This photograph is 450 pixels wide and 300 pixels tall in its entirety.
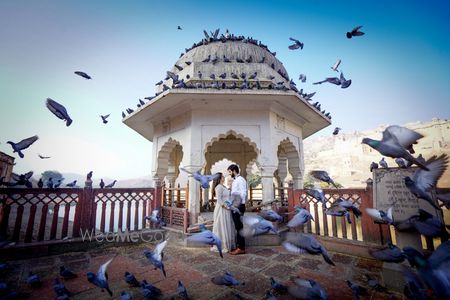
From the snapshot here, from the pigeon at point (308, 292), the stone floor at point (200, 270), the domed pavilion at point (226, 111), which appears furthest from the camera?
the domed pavilion at point (226, 111)

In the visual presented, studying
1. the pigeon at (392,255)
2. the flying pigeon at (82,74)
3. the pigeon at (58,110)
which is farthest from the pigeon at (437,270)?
the flying pigeon at (82,74)

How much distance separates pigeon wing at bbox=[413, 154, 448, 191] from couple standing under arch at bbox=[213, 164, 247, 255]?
3.24 m

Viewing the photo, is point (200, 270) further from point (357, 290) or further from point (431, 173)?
point (431, 173)

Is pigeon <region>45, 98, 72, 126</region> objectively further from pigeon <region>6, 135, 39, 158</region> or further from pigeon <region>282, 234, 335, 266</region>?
pigeon <region>282, 234, 335, 266</region>

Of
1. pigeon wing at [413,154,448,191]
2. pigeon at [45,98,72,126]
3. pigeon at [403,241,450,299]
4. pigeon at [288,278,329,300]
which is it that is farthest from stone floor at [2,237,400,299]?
pigeon at [45,98,72,126]

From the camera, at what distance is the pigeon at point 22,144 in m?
4.08

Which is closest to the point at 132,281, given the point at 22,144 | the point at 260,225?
the point at 260,225

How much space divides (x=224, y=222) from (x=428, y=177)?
400 cm

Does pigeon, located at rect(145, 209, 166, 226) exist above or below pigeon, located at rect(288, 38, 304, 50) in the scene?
below

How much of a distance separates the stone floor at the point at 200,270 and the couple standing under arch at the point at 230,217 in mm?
350

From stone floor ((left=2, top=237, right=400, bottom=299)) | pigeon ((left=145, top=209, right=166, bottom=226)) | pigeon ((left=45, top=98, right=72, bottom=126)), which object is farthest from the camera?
pigeon ((left=145, top=209, right=166, bottom=226))

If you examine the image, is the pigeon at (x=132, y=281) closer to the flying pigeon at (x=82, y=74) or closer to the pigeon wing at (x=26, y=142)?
the pigeon wing at (x=26, y=142)

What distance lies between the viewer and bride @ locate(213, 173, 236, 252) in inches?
202

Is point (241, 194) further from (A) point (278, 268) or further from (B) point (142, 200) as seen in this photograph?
(B) point (142, 200)
